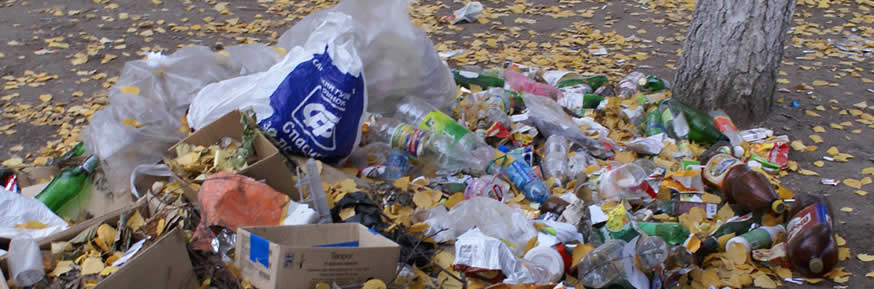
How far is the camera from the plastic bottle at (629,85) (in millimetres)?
3564

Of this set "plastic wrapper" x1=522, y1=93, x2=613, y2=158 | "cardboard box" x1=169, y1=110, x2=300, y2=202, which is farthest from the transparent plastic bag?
"cardboard box" x1=169, y1=110, x2=300, y2=202

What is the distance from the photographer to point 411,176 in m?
2.75

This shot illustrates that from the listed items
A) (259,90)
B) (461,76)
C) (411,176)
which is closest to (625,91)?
(461,76)

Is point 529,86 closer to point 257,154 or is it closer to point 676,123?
point 676,123

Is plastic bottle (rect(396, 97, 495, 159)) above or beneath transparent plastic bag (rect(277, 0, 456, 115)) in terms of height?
beneath

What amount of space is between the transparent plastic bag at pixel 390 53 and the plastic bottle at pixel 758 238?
1503mm

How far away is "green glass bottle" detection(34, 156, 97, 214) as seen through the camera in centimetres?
229

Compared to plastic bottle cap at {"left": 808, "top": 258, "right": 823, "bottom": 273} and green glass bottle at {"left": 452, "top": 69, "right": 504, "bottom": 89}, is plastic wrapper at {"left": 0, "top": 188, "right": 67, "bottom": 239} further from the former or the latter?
plastic bottle cap at {"left": 808, "top": 258, "right": 823, "bottom": 273}

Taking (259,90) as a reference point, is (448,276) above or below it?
below

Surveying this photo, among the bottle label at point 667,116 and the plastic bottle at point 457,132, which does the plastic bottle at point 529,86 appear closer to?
the bottle label at point 667,116

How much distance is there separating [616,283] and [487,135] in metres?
1.14

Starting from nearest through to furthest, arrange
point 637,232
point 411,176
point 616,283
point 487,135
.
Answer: point 616,283
point 637,232
point 411,176
point 487,135

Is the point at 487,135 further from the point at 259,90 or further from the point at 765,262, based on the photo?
the point at 765,262

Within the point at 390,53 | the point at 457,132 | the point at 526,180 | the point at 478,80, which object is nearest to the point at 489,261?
the point at 526,180
